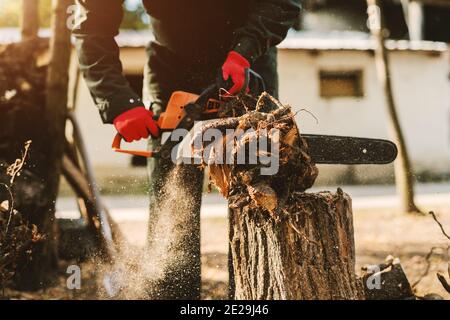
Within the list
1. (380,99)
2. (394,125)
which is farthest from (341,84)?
(394,125)

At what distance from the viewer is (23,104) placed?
3.25 meters

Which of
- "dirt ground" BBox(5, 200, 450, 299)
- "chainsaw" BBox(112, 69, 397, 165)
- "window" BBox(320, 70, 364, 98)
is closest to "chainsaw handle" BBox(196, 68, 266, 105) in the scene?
"chainsaw" BBox(112, 69, 397, 165)

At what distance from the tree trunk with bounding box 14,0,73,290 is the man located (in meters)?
0.93

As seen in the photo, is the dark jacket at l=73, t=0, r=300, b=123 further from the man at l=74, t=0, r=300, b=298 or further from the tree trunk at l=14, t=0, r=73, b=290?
the tree trunk at l=14, t=0, r=73, b=290

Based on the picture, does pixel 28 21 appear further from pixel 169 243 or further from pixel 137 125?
pixel 169 243

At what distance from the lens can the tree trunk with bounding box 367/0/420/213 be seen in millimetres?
4875

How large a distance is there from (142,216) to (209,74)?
11.5ft

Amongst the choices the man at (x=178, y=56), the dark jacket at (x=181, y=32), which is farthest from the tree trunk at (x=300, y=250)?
the dark jacket at (x=181, y=32)

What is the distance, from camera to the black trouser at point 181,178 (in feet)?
7.75

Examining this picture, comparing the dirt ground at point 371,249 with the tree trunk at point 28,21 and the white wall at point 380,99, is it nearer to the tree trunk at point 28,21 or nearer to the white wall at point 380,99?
the tree trunk at point 28,21

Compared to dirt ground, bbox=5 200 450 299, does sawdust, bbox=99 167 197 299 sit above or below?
above
